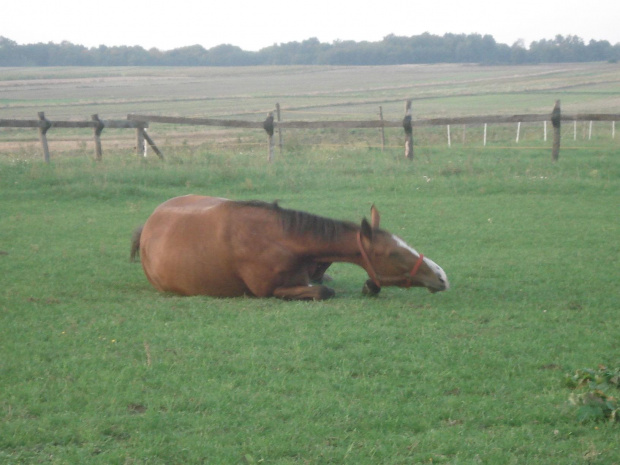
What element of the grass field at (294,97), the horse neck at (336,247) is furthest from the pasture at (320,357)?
the grass field at (294,97)

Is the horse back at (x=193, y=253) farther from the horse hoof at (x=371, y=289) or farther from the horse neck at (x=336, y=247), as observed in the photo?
the horse hoof at (x=371, y=289)

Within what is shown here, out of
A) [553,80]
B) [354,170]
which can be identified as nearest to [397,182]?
[354,170]

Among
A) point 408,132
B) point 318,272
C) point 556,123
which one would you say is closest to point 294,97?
point 408,132

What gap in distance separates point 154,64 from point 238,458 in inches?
4553

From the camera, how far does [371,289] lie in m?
7.03

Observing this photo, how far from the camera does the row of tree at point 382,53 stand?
110 meters

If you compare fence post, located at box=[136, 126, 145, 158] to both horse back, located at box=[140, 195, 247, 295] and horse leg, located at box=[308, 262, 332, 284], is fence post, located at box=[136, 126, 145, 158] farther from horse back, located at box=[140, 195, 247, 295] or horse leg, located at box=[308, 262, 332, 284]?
horse leg, located at box=[308, 262, 332, 284]

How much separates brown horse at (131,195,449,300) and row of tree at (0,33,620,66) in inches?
3937

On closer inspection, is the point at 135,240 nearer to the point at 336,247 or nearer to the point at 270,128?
the point at 336,247

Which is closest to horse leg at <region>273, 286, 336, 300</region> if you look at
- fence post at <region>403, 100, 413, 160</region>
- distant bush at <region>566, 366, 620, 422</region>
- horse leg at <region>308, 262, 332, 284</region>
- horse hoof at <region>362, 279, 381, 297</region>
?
horse leg at <region>308, 262, 332, 284</region>

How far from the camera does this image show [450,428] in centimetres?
401

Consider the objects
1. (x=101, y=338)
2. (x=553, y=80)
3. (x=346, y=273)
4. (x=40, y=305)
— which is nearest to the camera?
(x=101, y=338)

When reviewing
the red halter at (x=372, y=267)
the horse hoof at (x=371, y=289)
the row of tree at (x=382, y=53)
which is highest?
the row of tree at (x=382, y=53)

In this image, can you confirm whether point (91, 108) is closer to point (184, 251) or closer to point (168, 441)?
point (184, 251)
